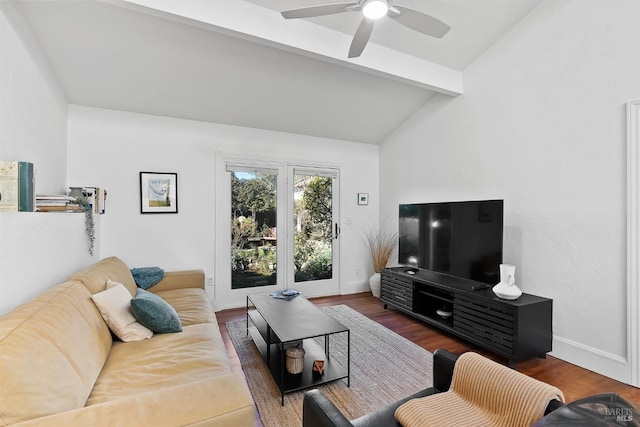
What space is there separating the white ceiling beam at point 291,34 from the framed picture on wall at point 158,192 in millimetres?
1962

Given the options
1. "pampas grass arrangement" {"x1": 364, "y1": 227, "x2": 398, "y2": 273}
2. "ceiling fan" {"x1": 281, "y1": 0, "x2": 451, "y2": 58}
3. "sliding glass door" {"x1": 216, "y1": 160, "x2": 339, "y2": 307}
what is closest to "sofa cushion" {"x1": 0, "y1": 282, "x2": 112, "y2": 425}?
"ceiling fan" {"x1": 281, "y1": 0, "x2": 451, "y2": 58}

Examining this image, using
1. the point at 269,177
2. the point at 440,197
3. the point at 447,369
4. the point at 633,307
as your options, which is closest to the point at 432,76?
the point at 440,197

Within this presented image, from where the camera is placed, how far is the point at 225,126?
398cm

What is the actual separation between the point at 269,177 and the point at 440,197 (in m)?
2.31

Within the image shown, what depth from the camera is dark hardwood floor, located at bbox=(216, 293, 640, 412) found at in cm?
222

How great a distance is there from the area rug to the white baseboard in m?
1.15

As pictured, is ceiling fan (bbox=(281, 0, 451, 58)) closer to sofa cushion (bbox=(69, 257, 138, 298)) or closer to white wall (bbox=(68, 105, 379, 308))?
sofa cushion (bbox=(69, 257, 138, 298))

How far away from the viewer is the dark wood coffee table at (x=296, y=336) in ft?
6.82

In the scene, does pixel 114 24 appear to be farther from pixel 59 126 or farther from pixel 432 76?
pixel 432 76

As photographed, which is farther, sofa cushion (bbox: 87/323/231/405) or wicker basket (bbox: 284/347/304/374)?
wicker basket (bbox: 284/347/304/374)
